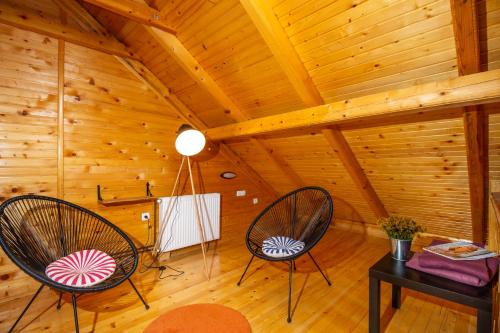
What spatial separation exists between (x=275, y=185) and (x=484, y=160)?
2.76 m

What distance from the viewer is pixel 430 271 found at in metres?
1.51

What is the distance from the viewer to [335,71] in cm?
215

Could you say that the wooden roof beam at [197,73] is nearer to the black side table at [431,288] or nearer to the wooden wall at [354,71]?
the wooden wall at [354,71]

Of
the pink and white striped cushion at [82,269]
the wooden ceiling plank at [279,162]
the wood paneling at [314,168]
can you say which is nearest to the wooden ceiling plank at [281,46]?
the wood paneling at [314,168]

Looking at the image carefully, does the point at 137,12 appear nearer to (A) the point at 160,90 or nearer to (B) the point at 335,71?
(A) the point at 160,90

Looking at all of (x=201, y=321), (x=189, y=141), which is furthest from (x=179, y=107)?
(x=201, y=321)

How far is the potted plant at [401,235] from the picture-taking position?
174cm

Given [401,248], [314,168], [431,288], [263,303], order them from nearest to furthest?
1. [431,288]
2. [401,248]
3. [263,303]
4. [314,168]

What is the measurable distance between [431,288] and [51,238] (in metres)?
2.84

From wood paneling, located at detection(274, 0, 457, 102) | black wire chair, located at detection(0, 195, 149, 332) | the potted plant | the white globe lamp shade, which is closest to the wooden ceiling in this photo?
wood paneling, located at detection(274, 0, 457, 102)

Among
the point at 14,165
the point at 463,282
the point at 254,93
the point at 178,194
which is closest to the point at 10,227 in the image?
the point at 14,165

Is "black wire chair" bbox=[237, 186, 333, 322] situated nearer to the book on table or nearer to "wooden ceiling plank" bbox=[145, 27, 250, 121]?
the book on table

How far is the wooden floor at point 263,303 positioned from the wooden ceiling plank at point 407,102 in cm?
155

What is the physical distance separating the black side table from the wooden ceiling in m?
1.07
